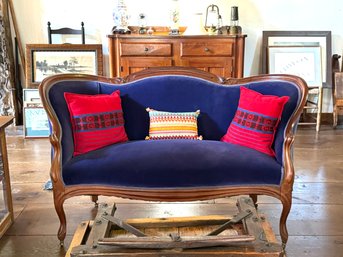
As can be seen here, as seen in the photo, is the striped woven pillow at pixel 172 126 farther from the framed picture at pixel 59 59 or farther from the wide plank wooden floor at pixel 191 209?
the framed picture at pixel 59 59

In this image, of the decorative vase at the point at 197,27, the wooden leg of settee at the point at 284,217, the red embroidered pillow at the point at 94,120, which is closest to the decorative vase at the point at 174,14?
the decorative vase at the point at 197,27

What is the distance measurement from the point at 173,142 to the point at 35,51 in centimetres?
263

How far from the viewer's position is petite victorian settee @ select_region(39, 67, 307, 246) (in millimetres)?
2043

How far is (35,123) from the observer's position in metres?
4.18

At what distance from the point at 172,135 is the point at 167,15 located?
234cm

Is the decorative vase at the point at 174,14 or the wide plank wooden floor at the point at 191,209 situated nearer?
the wide plank wooden floor at the point at 191,209

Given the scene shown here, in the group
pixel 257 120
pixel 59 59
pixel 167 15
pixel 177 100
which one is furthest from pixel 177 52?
pixel 257 120

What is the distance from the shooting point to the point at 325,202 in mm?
2639

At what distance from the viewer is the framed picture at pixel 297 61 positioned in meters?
4.39

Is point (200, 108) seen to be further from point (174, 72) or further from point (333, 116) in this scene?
point (333, 116)

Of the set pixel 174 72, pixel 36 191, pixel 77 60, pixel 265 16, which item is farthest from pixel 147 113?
pixel 265 16

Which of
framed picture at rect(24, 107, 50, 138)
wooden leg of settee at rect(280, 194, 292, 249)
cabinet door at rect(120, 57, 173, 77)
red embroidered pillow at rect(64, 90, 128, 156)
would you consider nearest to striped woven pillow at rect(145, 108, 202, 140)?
red embroidered pillow at rect(64, 90, 128, 156)

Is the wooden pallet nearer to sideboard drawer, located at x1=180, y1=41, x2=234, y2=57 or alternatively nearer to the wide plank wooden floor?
the wide plank wooden floor

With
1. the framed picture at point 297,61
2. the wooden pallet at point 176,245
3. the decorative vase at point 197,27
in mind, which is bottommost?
the wooden pallet at point 176,245
